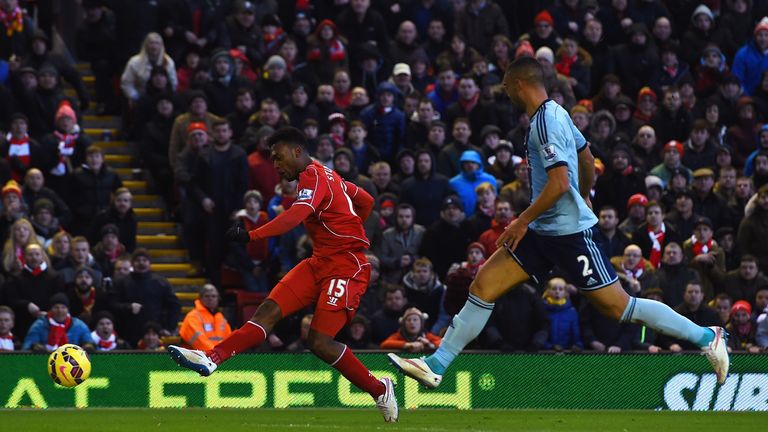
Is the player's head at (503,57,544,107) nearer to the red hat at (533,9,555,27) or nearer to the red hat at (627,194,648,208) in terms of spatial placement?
the red hat at (627,194,648,208)

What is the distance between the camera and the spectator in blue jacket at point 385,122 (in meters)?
20.6

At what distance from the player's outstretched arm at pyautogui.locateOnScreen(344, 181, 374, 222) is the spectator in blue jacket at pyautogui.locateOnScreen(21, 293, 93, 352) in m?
5.35

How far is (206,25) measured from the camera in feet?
72.2

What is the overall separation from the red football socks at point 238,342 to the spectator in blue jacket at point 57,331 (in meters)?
5.14

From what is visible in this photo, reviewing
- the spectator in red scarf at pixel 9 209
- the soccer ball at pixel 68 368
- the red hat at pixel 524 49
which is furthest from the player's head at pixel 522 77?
the red hat at pixel 524 49

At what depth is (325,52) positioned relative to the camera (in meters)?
21.7

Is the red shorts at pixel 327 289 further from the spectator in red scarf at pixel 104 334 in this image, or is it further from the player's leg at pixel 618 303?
the spectator in red scarf at pixel 104 334

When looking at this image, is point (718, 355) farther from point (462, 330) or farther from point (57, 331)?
point (57, 331)

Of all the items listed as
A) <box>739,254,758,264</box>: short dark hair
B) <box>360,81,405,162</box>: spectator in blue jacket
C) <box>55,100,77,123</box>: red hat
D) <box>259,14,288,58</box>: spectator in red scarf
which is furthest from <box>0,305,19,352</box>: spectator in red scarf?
<box>739,254,758,264</box>: short dark hair

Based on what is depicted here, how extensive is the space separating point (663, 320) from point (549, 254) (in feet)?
3.11

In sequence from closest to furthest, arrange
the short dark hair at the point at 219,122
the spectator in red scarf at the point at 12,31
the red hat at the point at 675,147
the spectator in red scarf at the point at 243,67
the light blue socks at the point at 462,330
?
the light blue socks at the point at 462,330, the short dark hair at the point at 219,122, the red hat at the point at 675,147, the spectator in red scarf at the point at 12,31, the spectator in red scarf at the point at 243,67

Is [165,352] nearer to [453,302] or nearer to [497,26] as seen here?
[453,302]

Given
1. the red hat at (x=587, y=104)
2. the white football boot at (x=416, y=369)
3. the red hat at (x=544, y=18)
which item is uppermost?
the red hat at (x=544, y=18)

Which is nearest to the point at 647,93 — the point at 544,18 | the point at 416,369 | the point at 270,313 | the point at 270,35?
the point at 544,18
